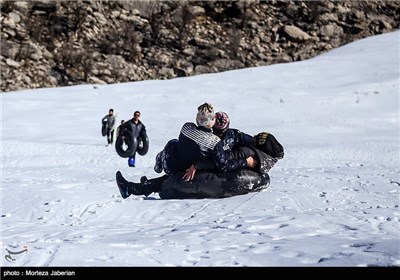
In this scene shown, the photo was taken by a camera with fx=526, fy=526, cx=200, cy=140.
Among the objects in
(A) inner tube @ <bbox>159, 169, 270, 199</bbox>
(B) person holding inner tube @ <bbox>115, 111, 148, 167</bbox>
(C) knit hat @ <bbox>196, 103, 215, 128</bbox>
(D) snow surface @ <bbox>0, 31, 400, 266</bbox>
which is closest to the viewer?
(D) snow surface @ <bbox>0, 31, 400, 266</bbox>

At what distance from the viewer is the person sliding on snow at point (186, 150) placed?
22.4ft

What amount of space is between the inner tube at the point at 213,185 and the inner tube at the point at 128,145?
240 inches

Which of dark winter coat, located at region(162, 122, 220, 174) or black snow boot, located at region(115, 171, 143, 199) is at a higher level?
dark winter coat, located at region(162, 122, 220, 174)

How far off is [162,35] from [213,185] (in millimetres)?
39812

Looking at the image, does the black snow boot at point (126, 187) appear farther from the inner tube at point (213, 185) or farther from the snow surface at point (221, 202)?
the inner tube at point (213, 185)

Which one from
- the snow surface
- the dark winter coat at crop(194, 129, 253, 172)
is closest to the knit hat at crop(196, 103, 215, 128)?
the dark winter coat at crop(194, 129, 253, 172)

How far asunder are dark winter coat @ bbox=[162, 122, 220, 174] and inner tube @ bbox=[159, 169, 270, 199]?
0.18m

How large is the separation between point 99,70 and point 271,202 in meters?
36.3

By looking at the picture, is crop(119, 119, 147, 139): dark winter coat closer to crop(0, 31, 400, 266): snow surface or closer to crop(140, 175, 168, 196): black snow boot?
crop(0, 31, 400, 266): snow surface

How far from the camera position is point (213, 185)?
709cm

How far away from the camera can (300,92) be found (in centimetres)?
2805

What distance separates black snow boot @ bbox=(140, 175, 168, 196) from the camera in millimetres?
7523

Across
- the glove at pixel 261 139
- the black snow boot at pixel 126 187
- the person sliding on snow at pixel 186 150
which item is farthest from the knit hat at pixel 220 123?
the black snow boot at pixel 126 187

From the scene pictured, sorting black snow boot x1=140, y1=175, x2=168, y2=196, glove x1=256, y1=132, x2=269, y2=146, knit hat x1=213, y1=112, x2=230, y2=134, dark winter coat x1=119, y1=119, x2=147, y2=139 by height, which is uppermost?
knit hat x1=213, y1=112, x2=230, y2=134
